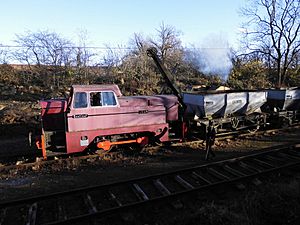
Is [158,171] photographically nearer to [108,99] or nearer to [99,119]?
[99,119]

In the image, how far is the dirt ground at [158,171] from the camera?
5.89 metres

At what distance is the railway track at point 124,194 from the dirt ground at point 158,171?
77 cm

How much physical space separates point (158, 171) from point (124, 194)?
2039 mm

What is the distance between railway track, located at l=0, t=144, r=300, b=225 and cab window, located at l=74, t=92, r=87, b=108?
11.4 feet

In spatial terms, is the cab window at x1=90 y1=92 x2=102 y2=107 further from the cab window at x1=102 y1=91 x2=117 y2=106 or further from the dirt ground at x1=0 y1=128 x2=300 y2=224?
the dirt ground at x1=0 y1=128 x2=300 y2=224

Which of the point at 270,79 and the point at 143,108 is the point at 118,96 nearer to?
the point at 143,108

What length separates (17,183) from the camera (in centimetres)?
816

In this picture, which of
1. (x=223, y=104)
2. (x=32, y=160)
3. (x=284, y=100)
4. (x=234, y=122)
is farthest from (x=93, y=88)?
(x=284, y=100)

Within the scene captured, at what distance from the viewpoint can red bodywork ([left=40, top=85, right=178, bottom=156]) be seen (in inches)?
383

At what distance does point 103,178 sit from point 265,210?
4377 millimetres

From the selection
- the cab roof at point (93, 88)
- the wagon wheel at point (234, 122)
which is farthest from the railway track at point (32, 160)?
the wagon wheel at point (234, 122)

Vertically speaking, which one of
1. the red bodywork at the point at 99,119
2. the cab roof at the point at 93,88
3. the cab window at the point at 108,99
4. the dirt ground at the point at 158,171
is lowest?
the dirt ground at the point at 158,171

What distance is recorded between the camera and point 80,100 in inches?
385

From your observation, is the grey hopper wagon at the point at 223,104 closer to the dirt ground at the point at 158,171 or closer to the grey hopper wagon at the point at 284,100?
the dirt ground at the point at 158,171
